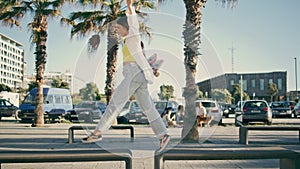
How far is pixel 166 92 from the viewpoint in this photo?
210 inches

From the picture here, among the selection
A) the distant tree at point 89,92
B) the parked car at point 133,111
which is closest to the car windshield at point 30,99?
the parked car at point 133,111

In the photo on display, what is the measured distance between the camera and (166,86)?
5234mm

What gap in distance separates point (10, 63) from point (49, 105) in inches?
5189

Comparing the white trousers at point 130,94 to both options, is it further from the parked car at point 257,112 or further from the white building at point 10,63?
the white building at point 10,63

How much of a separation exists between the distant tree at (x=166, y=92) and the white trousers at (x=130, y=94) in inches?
14.5

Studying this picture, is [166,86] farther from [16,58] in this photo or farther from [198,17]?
[16,58]

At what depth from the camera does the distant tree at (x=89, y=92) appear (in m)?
5.03

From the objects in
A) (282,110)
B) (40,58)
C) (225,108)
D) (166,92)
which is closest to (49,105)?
(40,58)

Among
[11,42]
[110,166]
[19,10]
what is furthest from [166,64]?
[11,42]

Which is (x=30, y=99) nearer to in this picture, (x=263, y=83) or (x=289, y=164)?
(x=289, y=164)

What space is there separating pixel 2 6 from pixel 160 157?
19.8 m

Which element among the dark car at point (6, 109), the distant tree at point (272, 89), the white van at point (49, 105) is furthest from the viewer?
the distant tree at point (272, 89)

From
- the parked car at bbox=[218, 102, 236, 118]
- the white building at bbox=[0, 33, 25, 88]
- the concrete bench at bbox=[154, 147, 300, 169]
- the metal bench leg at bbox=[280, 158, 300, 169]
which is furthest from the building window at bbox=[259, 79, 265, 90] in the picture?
the white building at bbox=[0, 33, 25, 88]

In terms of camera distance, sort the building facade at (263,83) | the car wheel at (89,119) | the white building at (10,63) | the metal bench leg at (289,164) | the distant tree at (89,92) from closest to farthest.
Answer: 1. the distant tree at (89,92)
2. the car wheel at (89,119)
3. the metal bench leg at (289,164)
4. the building facade at (263,83)
5. the white building at (10,63)
